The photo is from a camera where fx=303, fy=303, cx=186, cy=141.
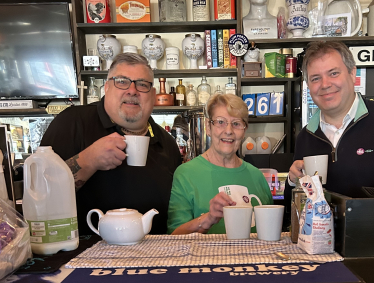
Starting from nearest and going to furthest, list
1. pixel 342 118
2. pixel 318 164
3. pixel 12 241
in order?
pixel 12 241 < pixel 318 164 < pixel 342 118

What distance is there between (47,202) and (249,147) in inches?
87.4

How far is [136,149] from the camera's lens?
100cm

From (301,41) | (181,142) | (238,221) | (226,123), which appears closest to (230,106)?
(226,123)

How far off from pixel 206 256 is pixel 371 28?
9.62 feet

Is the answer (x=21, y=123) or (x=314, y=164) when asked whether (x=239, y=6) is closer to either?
(x=314, y=164)

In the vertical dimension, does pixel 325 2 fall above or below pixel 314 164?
above

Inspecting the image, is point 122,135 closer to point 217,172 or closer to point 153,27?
point 217,172

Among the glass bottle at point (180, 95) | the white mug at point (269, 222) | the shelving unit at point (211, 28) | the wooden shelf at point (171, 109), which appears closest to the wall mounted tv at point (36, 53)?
the shelving unit at point (211, 28)

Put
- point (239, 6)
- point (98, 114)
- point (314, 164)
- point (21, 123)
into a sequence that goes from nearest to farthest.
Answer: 1. point (314, 164)
2. point (98, 114)
3. point (239, 6)
4. point (21, 123)

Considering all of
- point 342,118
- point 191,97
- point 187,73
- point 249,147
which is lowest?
point 249,147

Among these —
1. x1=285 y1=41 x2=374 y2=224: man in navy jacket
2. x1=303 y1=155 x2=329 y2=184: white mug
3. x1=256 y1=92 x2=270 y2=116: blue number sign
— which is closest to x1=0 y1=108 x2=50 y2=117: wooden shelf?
x1=256 y1=92 x2=270 y2=116: blue number sign

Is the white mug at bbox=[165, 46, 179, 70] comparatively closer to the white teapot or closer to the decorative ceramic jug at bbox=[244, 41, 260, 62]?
the decorative ceramic jug at bbox=[244, 41, 260, 62]

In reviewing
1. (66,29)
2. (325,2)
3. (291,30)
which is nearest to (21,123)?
(66,29)

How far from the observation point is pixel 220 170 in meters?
1.44
